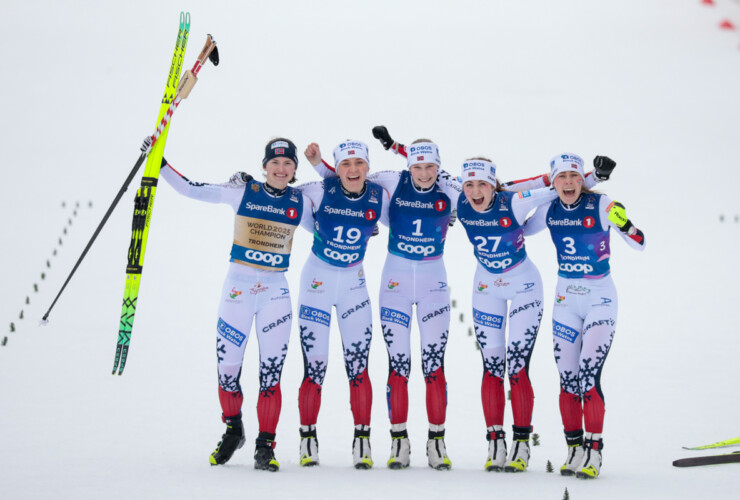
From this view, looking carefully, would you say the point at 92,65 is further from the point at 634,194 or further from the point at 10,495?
the point at 10,495

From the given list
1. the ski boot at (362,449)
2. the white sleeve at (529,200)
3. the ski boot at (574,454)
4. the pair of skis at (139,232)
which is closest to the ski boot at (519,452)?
the ski boot at (574,454)

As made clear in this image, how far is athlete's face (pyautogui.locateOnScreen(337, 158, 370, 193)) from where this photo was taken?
768 cm

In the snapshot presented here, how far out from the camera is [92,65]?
30.7 m

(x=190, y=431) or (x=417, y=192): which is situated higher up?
(x=417, y=192)

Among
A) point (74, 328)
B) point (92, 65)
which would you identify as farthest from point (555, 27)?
point (74, 328)

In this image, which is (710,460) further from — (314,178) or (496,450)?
(314,178)

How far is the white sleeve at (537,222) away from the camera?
25.3 ft

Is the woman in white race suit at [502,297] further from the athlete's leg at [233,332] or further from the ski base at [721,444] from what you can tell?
the athlete's leg at [233,332]

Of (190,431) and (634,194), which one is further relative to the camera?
(634,194)

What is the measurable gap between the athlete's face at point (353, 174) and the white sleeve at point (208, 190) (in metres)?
0.84

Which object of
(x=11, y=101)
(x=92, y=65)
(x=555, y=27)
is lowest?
(x=11, y=101)

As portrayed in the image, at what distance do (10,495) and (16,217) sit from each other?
39.4ft

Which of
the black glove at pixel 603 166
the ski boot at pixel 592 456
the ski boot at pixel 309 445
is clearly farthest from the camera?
the ski boot at pixel 309 445

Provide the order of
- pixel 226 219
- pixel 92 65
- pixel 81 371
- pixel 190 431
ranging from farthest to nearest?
pixel 92 65 → pixel 226 219 → pixel 81 371 → pixel 190 431
